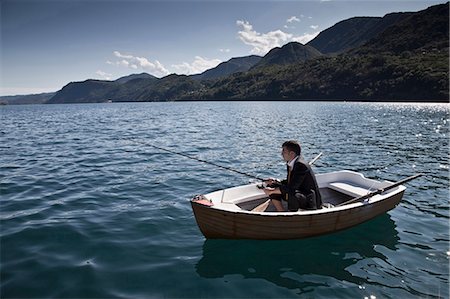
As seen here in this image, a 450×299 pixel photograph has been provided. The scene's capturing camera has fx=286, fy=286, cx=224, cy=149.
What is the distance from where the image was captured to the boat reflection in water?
21.5 feet

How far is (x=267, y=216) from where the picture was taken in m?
7.23

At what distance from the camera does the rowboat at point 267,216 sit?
24.0 ft

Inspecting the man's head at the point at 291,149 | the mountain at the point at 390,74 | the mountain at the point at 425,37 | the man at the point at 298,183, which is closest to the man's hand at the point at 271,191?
the man at the point at 298,183

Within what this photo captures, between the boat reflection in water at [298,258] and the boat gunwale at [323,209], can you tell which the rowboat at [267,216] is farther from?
the boat reflection in water at [298,258]

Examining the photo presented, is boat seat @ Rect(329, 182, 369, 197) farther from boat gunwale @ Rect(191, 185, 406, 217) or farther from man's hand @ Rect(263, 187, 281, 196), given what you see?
man's hand @ Rect(263, 187, 281, 196)

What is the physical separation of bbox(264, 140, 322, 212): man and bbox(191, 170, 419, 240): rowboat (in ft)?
1.04

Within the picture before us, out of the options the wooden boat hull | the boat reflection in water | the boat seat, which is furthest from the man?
the boat seat

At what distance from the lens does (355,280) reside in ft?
21.4

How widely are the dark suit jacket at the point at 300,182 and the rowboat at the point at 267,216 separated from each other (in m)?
0.58

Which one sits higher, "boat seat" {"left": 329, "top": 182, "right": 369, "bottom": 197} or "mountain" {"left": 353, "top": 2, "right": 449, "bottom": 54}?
"mountain" {"left": 353, "top": 2, "right": 449, "bottom": 54}

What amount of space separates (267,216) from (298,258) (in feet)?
4.49

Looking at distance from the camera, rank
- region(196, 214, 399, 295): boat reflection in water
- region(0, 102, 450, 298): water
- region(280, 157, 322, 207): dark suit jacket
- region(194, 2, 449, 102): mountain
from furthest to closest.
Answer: region(194, 2, 449, 102): mountain, region(280, 157, 322, 207): dark suit jacket, region(196, 214, 399, 295): boat reflection in water, region(0, 102, 450, 298): water

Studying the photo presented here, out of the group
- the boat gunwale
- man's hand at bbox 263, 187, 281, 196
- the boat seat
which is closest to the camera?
the boat gunwale

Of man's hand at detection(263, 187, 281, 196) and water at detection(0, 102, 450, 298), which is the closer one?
water at detection(0, 102, 450, 298)
